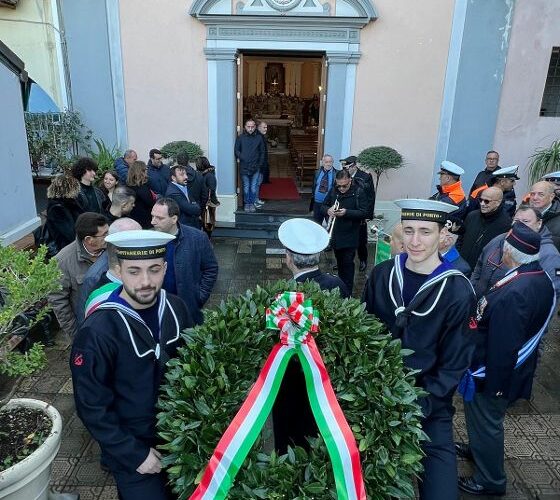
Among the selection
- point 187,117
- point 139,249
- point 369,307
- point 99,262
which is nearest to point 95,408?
point 139,249

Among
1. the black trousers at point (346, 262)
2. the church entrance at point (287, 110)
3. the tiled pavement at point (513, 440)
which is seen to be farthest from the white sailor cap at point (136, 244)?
the church entrance at point (287, 110)

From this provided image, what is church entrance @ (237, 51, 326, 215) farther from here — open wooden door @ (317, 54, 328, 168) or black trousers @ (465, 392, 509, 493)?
black trousers @ (465, 392, 509, 493)

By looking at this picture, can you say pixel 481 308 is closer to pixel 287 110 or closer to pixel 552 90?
pixel 552 90

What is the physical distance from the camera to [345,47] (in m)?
8.65

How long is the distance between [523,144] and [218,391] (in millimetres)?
9016

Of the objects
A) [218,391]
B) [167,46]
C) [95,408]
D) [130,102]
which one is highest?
[167,46]

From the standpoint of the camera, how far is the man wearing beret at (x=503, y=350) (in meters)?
2.89

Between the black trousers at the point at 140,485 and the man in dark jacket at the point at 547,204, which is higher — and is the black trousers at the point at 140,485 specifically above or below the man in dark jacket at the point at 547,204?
below

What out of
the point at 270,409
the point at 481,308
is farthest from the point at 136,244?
the point at 481,308

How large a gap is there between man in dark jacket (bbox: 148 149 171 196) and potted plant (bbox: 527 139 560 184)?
269 inches

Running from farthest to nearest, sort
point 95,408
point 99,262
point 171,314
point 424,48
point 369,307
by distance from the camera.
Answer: point 424,48, point 99,262, point 369,307, point 171,314, point 95,408

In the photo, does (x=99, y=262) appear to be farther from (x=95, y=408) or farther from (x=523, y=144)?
(x=523, y=144)

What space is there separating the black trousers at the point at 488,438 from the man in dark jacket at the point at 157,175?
18.1ft

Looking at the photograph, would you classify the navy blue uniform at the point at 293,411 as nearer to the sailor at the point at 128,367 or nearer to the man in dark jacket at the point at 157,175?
the sailor at the point at 128,367
